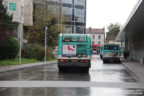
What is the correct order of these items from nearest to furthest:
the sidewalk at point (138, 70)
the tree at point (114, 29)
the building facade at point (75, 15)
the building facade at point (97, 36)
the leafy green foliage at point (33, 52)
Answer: the sidewalk at point (138, 70) < the leafy green foliage at point (33, 52) < the building facade at point (75, 15) < the tree at point (114, 29) < the building facade at point (97, 36)

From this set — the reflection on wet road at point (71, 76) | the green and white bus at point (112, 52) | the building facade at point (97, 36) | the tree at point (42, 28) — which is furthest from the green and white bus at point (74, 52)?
the building facade at point (97, 36)

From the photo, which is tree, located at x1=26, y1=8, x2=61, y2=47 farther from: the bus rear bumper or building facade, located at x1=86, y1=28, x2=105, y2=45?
building facade, located at x1=86, y1=28, x2=105, y2=45

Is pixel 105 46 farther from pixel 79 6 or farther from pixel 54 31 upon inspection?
pixel 79 6

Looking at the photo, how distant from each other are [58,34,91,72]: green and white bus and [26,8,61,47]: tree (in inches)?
958

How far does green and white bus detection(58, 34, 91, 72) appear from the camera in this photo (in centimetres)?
1917

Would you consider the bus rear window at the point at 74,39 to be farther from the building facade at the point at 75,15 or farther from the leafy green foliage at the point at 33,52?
the building facade at the point at 75,15

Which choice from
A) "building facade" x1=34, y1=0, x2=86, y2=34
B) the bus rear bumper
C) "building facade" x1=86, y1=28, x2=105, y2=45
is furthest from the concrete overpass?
"building facade" x1=86, y1=28, x2=105, y2=45

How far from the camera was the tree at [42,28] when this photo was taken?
43.8 m

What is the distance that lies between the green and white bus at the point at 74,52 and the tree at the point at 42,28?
Result: 24330 mm

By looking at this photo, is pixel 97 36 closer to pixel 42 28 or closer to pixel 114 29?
pixel 114 29

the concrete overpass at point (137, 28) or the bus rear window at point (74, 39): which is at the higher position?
the concrete overpass at point (137, 28)

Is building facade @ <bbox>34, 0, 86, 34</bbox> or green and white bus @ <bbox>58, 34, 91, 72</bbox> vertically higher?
building facade @ <bbox>34, 0, 86, 34</bbox>

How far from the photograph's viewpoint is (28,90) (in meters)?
10.8

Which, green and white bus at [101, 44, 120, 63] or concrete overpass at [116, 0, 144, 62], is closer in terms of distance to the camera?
concrete overpass at [116, 0, 144, 62]
